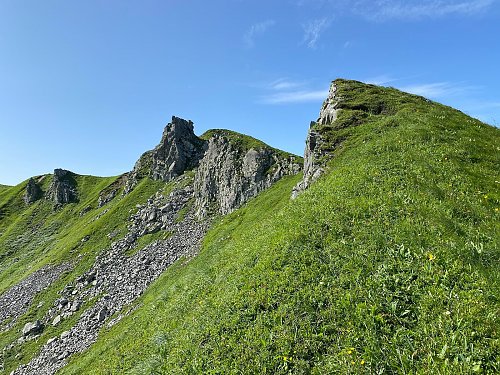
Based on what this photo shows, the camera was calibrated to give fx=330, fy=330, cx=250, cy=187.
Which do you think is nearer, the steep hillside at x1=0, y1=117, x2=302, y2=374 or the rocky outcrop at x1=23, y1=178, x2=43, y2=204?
the steep hillside at x1=0, y1=117, x2=302, y2=374

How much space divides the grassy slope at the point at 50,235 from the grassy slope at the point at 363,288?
4292cm

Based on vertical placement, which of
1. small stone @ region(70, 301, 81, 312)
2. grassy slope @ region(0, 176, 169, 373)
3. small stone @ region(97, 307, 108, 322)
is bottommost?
small stone @ region(70, 301, 81, 312)

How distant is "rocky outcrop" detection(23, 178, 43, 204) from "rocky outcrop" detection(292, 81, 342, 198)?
161 metres

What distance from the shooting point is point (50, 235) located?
119688 millimetres

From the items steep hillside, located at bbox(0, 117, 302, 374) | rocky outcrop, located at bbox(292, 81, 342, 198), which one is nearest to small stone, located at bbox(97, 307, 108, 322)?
steep hillside, located at bbox(0, 117, 302, 374)

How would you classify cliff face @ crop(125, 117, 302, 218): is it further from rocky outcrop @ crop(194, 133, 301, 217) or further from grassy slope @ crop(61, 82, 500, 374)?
grassy slope @ crop(61, 82, 500, 374)

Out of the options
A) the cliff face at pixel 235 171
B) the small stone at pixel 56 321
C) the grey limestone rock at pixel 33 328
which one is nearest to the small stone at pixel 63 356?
the small stone at pixel 56 321

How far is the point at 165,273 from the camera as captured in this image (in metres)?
46.3

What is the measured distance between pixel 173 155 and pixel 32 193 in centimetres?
10578

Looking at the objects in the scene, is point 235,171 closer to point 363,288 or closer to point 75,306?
point 75,306

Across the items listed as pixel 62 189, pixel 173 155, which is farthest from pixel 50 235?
pixel 173 155

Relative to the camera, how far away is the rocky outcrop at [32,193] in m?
159

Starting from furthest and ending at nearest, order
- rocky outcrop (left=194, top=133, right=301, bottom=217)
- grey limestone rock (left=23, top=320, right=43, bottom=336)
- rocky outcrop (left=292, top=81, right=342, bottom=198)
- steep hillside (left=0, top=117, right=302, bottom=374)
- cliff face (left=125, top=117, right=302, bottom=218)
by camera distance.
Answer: cliff face (left=125, top=117, right=302, bottom=218), rocky outcrop (left=194, top=133, right=301, bottom=217), grey limestone rock (left=23, top=320, right=43, bottom=336), steep hillside (left=0, top=117, right=302, bottom=374), rocky outcrop (left=292, top=81, right=342, bottom=198)

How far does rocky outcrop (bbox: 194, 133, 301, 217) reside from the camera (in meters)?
60.3
